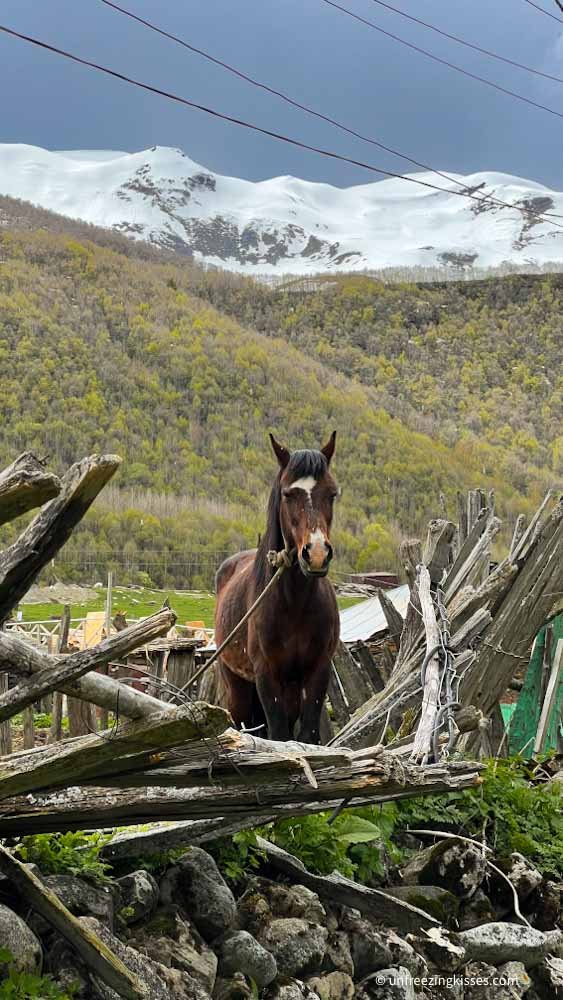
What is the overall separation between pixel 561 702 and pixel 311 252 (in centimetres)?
17117

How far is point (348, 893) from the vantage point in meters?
3.90

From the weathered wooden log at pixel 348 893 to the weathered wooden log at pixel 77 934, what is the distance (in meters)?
1.17

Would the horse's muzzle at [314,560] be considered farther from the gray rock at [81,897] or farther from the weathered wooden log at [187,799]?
the gray rock at [81,897]

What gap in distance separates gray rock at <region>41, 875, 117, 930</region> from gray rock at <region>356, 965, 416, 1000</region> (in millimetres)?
1144

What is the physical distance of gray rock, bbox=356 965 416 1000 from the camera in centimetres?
357

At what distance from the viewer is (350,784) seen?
288 cm

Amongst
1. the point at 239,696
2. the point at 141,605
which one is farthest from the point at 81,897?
the point at 141,605

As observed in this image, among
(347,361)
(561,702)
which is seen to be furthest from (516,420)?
(561,702)

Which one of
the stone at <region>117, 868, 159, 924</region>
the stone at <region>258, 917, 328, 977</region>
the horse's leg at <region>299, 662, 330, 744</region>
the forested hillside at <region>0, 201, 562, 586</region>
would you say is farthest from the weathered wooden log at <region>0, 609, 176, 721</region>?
the forested hillside at <region>0, 201, 562, 586</region>

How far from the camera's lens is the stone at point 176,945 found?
3090mm

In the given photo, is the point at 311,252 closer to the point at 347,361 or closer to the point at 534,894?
the point at 347,361

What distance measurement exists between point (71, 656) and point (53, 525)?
0.35 m

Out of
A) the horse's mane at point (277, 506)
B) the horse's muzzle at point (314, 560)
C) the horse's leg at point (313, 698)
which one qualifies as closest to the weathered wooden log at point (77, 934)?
the horse's muzzle at point (314, 560)

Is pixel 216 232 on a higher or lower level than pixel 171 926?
higher
